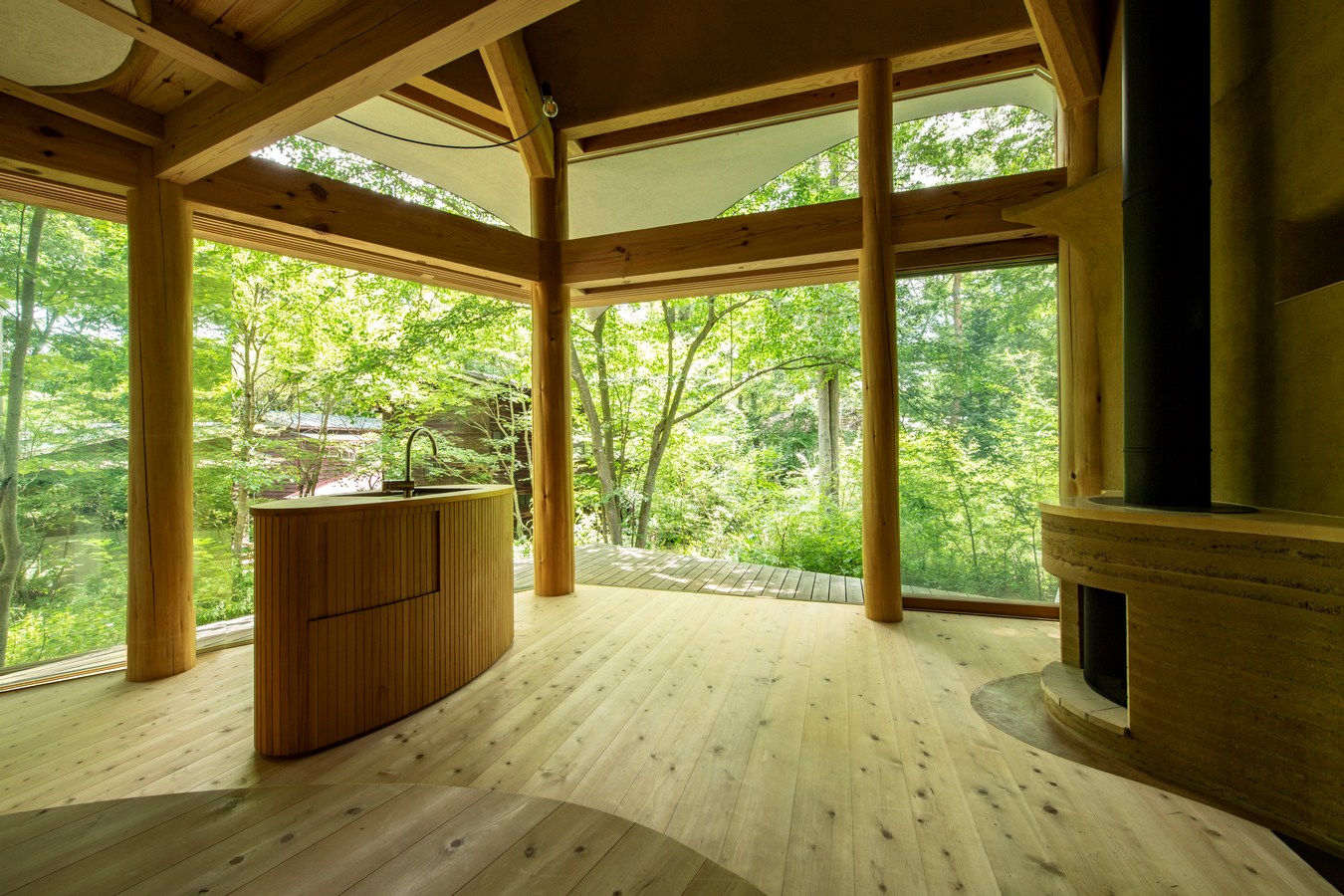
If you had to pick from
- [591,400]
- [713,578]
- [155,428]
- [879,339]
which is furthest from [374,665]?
[591,400]

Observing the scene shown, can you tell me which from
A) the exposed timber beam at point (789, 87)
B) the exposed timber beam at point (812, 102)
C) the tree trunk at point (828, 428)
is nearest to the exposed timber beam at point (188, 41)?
the exposed timber beam at point (789, 87)

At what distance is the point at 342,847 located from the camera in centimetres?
111

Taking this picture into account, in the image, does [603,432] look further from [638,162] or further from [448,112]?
[448,112]

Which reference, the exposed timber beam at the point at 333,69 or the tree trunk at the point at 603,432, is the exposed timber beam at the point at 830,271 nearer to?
the exposed timber beam at the point at 333,69

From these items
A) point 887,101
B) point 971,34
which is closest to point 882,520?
point 887,101

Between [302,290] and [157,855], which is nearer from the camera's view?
[157,855]

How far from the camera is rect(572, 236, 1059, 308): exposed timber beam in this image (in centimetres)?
350

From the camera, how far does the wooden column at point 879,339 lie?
3.47m

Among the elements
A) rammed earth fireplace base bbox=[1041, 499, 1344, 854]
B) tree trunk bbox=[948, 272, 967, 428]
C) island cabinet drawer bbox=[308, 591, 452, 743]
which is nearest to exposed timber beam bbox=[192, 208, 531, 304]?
island cabinet drawer bbox=[308, 591, 452, 743]

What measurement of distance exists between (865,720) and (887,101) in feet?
12.2

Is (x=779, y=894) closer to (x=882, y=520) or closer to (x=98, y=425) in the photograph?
(x=882, y=520)

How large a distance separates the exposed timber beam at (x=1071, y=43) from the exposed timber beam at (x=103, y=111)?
447cm

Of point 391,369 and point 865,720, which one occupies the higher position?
point 391,369

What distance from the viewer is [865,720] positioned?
2230mm
